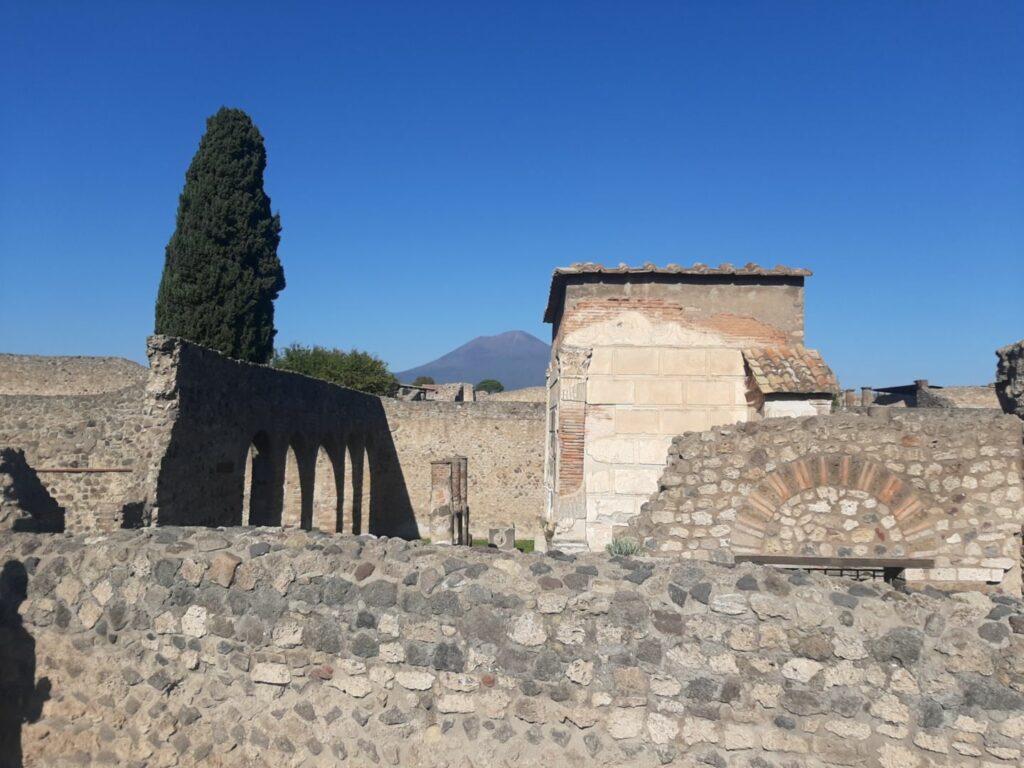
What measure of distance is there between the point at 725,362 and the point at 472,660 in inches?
259

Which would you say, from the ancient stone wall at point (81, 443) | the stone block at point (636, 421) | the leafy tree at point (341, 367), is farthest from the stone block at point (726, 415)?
the leafy tree at point (341, 367)

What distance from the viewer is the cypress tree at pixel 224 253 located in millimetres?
25250

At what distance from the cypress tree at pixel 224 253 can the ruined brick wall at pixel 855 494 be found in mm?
22369

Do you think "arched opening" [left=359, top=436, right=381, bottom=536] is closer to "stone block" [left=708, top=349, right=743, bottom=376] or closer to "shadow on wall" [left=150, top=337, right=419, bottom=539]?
"shadow on wall" [left=150, top=337, right=419, bottom=539]

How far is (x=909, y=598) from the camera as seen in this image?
3.26 m

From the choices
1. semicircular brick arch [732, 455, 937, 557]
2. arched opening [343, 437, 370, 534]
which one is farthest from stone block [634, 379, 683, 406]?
arched opening [343, 437, 370, 534]

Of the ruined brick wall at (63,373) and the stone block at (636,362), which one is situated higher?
the ruined brick wall at (63,373)

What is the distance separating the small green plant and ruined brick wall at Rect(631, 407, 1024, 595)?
0.17 meters

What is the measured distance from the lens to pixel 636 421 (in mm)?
9180

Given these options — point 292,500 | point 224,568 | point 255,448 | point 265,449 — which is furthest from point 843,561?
point 292,500

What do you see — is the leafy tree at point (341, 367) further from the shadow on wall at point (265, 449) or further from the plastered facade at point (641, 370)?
the plastered facade at point (641, 370)

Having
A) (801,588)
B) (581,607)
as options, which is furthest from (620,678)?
(801,588)

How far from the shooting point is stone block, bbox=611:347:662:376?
9.32 m

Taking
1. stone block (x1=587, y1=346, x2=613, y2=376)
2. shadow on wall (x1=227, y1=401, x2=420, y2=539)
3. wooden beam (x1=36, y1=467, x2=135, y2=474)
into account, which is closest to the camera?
stone block (x1=587, y1=346, x2=613, y2=376)
